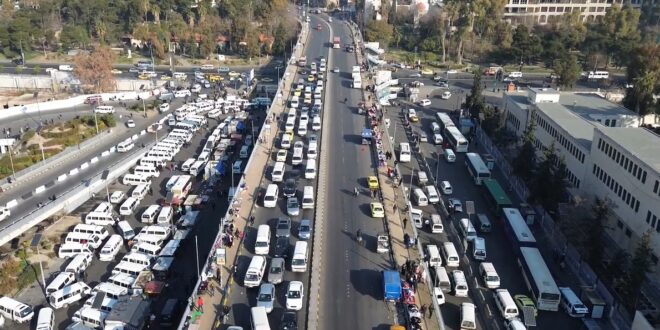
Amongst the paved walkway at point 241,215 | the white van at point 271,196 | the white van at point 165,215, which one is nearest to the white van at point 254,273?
the paved walkway at point 241,215

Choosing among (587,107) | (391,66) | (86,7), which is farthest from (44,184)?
(86,7)

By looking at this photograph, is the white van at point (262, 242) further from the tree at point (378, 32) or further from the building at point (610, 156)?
the tree at point (378, 32)

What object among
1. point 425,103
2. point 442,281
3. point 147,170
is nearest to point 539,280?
point 442,281

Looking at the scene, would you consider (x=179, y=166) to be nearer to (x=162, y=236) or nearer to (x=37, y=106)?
(x=162, y=236)

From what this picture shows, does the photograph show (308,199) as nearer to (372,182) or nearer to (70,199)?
(372,182)

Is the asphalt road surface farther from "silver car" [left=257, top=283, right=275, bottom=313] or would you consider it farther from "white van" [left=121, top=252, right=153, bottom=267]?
"white van" [left=121, top=252, right=153, bottom=267]

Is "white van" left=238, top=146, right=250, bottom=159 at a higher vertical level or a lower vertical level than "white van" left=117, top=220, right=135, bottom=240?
higher

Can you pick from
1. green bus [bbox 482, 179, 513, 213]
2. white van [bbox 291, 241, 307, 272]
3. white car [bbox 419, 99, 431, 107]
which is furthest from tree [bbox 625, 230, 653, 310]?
white car [bbox 419, 99, 431, 107]
